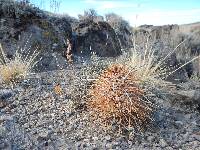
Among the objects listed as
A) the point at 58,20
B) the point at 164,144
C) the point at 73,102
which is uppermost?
the point at 58,20

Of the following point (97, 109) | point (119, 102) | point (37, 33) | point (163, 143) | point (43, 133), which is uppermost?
point (37, 33)

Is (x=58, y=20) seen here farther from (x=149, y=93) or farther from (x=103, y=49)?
(x=149, y=93)

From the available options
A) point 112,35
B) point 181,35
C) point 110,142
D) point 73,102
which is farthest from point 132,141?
point 181,35

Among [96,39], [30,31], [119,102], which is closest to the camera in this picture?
[119,102]

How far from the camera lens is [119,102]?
5.99 metres

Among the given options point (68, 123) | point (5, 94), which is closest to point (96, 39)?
point (5, 94)

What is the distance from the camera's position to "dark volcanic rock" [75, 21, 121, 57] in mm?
11516

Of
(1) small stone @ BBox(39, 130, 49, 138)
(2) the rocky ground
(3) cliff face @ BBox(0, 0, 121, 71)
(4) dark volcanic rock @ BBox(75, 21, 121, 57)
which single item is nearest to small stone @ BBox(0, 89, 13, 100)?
(2) the rocky ground

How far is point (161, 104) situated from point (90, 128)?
139cm

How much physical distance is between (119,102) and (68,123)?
2.32 feet

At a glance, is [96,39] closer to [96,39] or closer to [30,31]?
[96,39]

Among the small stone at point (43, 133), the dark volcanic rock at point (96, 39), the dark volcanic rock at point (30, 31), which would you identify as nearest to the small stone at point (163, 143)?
the small stone at point (43, 133)

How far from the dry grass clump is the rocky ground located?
15 cm

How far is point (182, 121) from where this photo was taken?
663 centimetres
